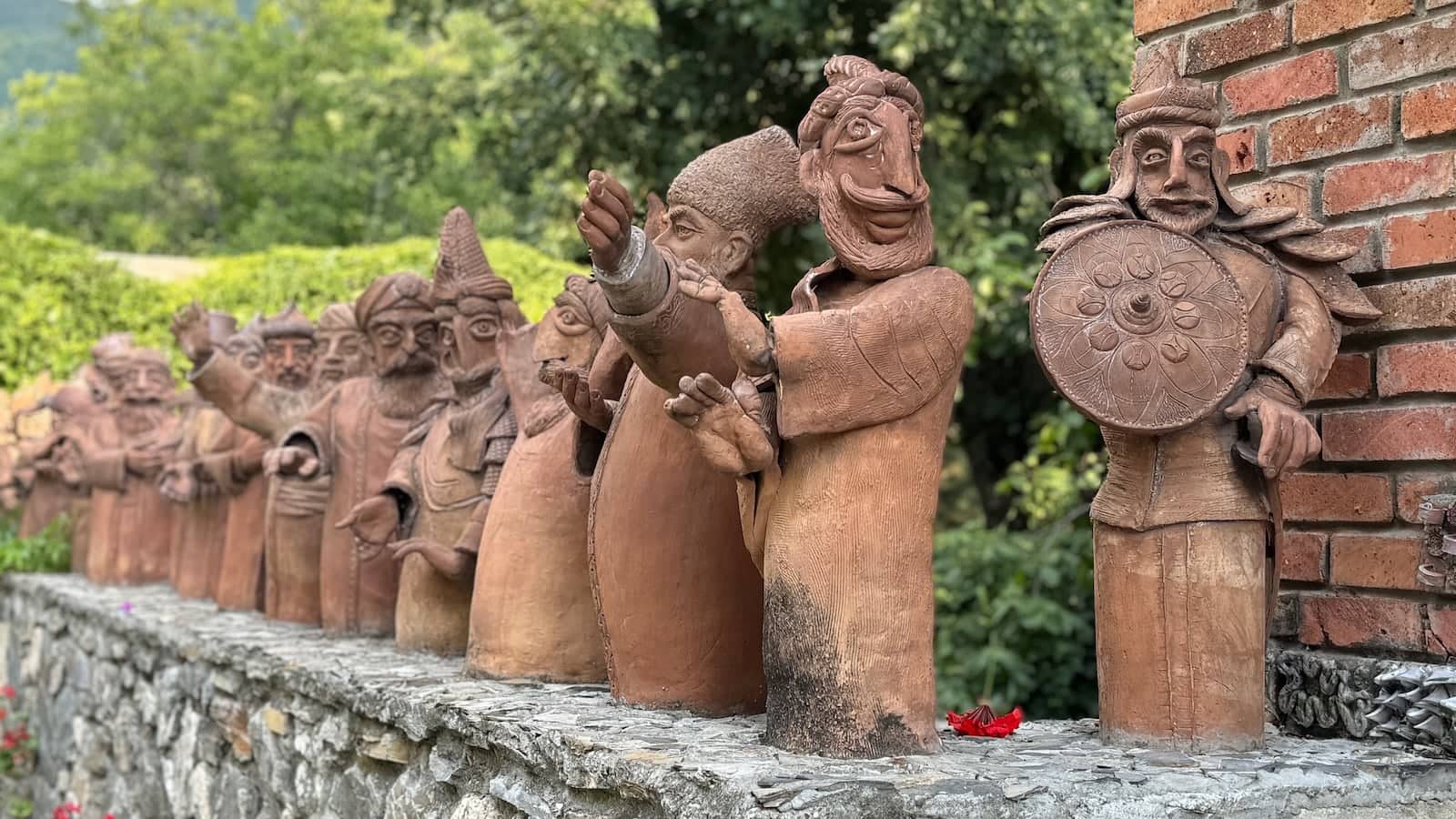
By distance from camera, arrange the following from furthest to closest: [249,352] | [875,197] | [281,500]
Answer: [249,352]
[281,500]
[875,197]

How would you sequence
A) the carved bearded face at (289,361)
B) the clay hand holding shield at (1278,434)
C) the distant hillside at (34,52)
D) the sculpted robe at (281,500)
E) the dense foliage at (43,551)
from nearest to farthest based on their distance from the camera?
the clay hand holding shield at (1278,434), the sculpted robe at (281,500), the carved bearded face at (289,361), the dense foliage at (43,551), the distant hillside at (34,52)

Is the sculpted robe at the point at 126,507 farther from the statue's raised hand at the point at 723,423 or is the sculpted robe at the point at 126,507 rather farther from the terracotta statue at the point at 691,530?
the statue's raised hand at the point at 723,423

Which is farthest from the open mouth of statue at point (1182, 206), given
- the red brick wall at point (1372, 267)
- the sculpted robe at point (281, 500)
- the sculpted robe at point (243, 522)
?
the sculpted robe at point (243, 522)

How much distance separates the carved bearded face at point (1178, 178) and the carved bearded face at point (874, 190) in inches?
17.7

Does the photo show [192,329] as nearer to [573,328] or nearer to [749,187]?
[573,328]

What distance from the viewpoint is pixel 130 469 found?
7.79 meters

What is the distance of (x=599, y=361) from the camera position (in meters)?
3.71

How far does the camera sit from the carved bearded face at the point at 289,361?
6477 mm

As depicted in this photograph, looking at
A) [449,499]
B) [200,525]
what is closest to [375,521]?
[449,499]

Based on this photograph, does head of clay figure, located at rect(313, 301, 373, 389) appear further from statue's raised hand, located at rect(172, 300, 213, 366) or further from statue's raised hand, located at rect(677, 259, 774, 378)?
statue's raised hand, located at rect(677, 259, 774, 378)

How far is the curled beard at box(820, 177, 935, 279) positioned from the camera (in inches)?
112

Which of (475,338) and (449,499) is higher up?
(475,338)

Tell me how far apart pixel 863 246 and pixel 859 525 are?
0.51 metres

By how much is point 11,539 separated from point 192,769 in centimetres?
466
